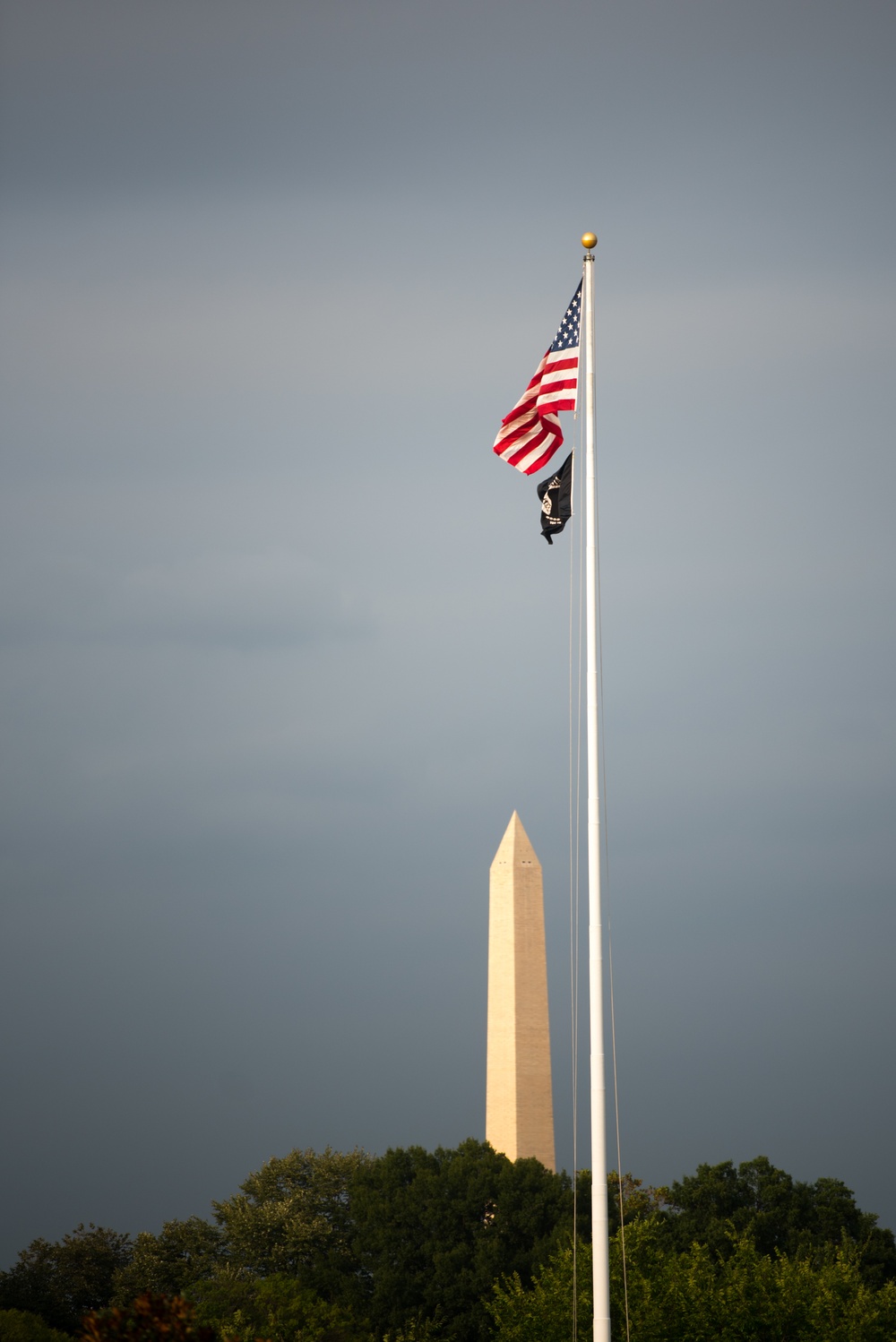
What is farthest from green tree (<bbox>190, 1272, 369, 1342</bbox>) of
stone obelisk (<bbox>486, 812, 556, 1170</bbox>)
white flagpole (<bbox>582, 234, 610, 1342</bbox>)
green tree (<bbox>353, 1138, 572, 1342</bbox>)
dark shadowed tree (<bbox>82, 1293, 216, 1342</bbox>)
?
dark shadowed tree (<bbox>82, 1293, 216, 1342</bbox>)

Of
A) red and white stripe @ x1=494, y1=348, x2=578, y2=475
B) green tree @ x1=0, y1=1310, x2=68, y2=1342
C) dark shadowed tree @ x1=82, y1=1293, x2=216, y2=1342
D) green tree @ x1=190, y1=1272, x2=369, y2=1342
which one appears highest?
red and white stripe @ x1=494, y1=348, x2=578, y2=475

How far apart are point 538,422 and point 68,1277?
39.3 m

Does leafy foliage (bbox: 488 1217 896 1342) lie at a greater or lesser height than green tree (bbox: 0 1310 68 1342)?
greater

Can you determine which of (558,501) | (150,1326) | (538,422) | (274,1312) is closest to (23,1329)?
(274,1312)

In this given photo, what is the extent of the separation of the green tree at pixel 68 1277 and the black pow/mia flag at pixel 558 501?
121 feet

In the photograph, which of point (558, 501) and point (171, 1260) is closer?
point (558, 501)

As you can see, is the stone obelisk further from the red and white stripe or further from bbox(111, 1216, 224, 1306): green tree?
the red and white stripe

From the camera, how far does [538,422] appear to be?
23.2m

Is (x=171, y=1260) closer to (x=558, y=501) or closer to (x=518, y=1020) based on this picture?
(x=518, y=1020)

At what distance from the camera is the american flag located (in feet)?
74.5

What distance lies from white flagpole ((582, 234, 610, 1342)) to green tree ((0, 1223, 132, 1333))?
33.3m

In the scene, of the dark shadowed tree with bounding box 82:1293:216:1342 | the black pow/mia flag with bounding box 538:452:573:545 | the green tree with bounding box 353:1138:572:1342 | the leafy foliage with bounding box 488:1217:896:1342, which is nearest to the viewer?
the dark shadowed tree with bounding box 82:1293:216:1342

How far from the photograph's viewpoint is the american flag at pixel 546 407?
22.7 metres

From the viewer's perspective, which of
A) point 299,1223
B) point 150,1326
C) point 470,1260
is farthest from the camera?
point 299,1223
